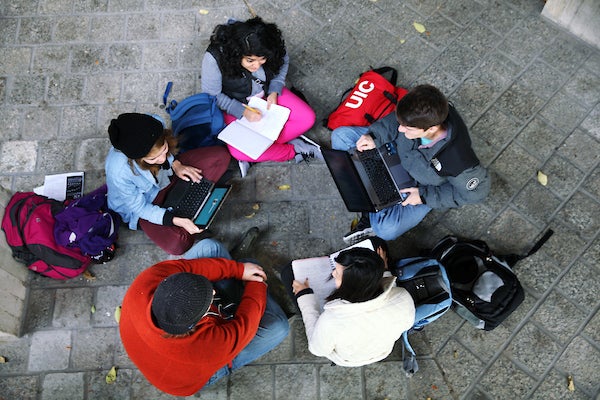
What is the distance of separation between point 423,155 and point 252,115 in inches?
59.9

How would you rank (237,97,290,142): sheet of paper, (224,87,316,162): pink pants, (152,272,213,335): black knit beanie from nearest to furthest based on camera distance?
(152,272,213,335): black knit beanie < (237,97,290,142): sheet of paper < (224,87,316,162): pink pants

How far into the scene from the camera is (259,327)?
3.53 meters

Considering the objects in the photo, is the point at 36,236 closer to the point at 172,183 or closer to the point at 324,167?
the point at 172,183

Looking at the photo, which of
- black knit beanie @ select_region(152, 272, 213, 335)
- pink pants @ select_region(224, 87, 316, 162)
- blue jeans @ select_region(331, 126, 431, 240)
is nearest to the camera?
black knit beanie @ select_region(152, 272, 213, 335)

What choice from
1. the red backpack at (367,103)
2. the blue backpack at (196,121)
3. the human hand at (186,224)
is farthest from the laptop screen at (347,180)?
the human hand at (186,224)

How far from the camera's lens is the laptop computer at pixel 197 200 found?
383cm

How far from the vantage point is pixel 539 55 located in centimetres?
475

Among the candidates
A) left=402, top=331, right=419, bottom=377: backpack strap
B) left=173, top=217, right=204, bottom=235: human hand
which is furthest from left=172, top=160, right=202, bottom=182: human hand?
left=402, top=331, right=419, bottom=377: backpack strap

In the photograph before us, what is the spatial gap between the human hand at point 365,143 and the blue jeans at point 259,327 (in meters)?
1.40

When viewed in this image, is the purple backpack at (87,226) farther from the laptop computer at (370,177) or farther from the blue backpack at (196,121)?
the laptop computer at (370,177)

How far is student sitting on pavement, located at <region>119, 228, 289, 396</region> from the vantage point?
2646 mm

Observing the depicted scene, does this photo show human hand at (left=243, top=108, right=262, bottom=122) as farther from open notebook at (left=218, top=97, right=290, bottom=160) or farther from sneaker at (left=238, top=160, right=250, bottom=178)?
sneaker at (left=238, top=160, right=250, bottom=178)

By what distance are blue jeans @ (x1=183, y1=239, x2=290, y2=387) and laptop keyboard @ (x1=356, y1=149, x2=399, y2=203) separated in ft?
4.03

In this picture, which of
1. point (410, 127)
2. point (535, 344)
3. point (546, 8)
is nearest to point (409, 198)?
point (410, 127)
